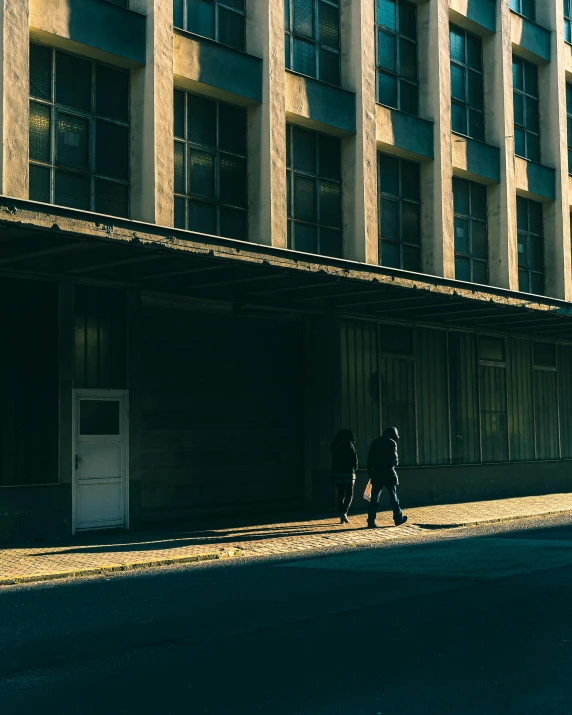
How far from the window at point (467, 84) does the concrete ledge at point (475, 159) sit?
436 millimetres

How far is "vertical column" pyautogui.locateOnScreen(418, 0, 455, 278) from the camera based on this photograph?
23.3 m

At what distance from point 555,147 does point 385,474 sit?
534 inches

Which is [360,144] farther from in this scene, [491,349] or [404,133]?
[491,349]

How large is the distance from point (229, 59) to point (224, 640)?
43.8ft

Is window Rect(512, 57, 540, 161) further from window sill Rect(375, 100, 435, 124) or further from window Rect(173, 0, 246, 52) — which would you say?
window Rect(173, 0, 246, 52)

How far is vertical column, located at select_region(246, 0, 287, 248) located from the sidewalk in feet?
18.1

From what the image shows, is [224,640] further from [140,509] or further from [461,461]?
[461,461]

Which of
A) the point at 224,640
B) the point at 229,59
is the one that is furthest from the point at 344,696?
the point at 229,59

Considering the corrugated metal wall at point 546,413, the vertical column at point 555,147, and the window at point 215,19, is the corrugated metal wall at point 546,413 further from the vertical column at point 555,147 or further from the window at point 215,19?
the window at point 215,19

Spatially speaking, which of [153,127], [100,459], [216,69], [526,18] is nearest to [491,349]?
[526,18]

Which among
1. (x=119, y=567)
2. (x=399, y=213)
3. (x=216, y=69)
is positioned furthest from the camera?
(x=399, y=213)

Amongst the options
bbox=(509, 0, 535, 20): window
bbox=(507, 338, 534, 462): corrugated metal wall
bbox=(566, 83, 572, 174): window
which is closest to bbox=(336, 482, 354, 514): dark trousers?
bbox=(507, 338, 534, 462): corrugated metal wall

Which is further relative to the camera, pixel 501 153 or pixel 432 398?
pixel 501 153

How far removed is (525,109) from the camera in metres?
27.2
